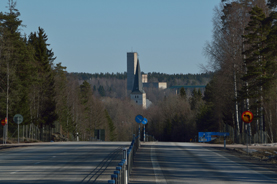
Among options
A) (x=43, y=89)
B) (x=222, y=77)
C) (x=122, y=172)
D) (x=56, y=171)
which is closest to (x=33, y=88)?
(x=43, y=89)

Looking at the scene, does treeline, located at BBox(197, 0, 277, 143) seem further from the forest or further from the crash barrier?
the crash barrier

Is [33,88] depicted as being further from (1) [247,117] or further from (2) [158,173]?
(2) [158,173]

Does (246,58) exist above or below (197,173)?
above

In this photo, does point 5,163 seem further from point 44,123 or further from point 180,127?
point 180,127

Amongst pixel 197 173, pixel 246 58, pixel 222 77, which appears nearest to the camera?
pixel 197 173

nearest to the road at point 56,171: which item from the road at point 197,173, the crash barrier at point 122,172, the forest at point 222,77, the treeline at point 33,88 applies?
the road at point 197,173

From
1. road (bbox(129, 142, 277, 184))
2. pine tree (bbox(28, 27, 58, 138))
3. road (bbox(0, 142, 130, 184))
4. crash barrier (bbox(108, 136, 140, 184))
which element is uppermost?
pine tree (bbox(28, 27, 58, 138))

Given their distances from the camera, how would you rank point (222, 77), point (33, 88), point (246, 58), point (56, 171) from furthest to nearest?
point (33, 88) → point (222, 77) → point (246, 58) → point (56, 171)

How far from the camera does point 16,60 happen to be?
4872 centimetres

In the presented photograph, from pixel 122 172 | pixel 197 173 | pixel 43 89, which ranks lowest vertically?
pixel 197 173

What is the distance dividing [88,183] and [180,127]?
90096 mm

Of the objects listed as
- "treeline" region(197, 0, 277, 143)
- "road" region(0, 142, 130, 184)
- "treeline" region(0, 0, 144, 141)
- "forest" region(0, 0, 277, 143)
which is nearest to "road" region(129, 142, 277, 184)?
"road" region(0, 142, 130, 184)

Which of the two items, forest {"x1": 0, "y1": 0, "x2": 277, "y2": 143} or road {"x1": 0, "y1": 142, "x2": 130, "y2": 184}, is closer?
road {"x1": 0, "y1": 142, "x2": 130, "y2": 184}

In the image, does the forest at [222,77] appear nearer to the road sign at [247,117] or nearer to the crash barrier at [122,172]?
the road sign at [247,117]
